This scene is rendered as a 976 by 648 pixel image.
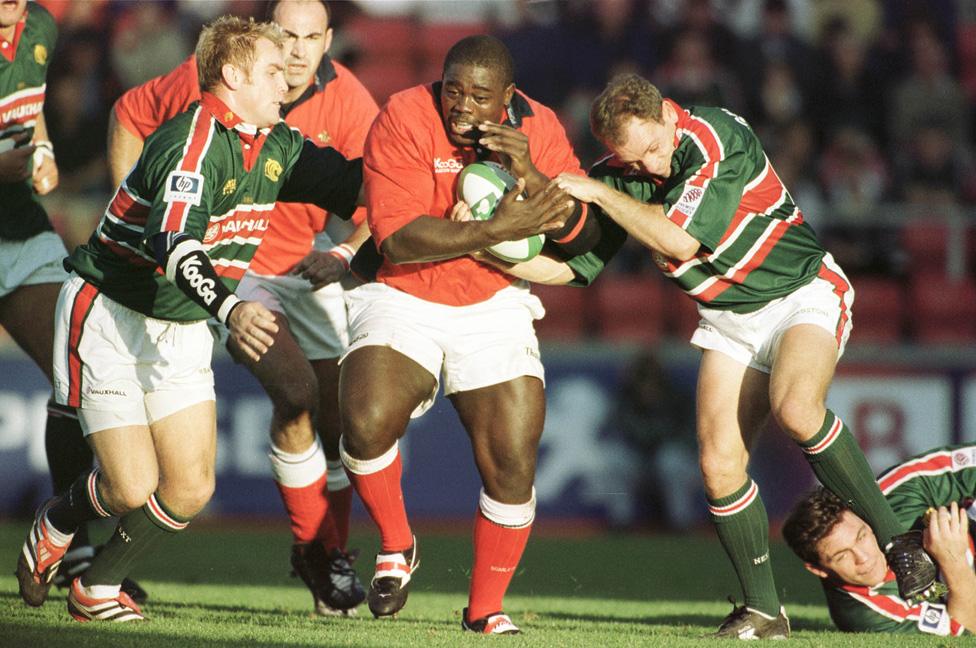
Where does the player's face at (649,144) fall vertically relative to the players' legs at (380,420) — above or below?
above

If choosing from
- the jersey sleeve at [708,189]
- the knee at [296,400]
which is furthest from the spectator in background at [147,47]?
the jersey sleeve at [708,189]

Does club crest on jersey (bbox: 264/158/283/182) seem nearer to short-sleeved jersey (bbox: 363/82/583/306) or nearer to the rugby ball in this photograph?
short-sleeved jersey (bbox: 363/82/583/306)

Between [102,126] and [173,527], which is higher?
[173,527]

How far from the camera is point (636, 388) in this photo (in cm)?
1059

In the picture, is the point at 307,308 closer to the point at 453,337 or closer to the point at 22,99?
the point at 453,337

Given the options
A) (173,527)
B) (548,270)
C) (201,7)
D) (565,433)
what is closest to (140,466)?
(173,527)

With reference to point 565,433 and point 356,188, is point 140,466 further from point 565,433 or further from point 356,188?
point 565,433

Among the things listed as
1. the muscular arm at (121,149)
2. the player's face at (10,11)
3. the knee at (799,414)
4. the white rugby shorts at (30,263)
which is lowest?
the white rugby shorts at (30,263)

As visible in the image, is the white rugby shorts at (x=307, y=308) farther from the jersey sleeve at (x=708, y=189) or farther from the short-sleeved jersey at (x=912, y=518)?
the short-sleeved jersey at (x=912, y=518)

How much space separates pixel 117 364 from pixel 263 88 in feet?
4.33

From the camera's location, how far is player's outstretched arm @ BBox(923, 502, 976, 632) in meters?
5.93

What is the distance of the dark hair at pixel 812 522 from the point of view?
20.7ft

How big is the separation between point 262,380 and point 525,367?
4.57ft

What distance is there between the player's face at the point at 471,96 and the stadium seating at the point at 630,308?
577cm
